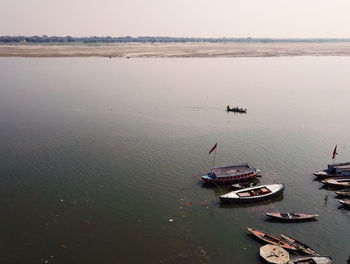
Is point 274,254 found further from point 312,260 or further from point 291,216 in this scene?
point 291,216

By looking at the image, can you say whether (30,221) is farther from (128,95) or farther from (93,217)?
(128,95)

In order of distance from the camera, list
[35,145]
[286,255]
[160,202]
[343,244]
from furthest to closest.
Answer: [35,145] < [160,202] < [343,244] < [286,255]

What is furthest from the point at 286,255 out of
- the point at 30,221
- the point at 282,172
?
the point at 30,221

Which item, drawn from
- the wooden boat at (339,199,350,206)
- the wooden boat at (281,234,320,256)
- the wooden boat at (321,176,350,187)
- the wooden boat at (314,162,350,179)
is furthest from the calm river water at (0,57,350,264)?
the wooden boat at (314,162,350,179)

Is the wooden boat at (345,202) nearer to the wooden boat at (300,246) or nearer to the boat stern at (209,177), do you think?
the wooden boat at (300,246)

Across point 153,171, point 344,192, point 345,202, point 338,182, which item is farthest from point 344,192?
point 153,171

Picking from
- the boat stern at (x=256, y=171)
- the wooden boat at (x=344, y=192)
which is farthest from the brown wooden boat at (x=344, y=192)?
the boat stern at (x=256, y=171)

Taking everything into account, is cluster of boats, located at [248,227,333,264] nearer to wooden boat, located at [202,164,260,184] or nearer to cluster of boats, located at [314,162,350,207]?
wooden boat, located at [202,164,260,184]

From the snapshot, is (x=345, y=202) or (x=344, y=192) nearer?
(x=345, y=202)
